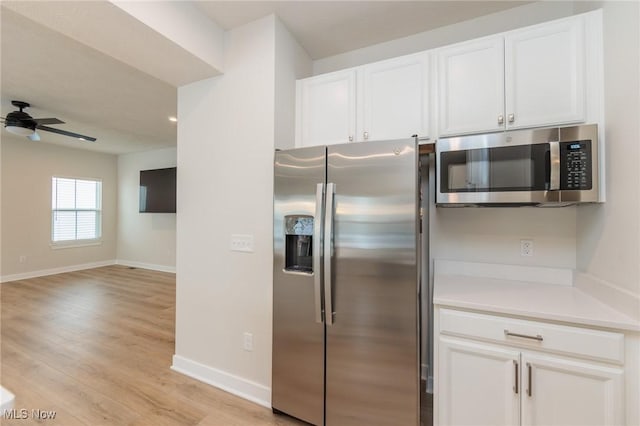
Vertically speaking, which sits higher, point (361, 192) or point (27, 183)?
point (27, 183)

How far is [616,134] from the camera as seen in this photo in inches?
54.8

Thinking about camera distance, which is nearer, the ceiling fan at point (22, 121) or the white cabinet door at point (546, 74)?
the white cabinet door at point (546, 74)

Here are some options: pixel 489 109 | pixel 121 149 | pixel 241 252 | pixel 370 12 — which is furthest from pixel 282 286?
pixel 121 149

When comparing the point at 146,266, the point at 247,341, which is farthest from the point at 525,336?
the point at 146,266

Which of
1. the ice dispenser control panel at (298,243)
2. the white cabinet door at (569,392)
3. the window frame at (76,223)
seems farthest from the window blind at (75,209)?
the white cabinet door at (569,392)

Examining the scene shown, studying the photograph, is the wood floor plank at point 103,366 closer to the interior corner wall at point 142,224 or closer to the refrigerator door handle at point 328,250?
the refrigerator door handle at point 328,250

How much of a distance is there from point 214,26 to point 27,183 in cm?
604

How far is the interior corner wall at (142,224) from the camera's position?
6.20m

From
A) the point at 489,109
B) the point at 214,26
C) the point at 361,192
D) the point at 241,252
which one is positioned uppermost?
the point at 214,26

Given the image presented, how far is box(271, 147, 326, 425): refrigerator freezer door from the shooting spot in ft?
5.67

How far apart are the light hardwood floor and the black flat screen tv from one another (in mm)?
2067

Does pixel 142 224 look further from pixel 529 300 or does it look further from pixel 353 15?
pixel 529 300

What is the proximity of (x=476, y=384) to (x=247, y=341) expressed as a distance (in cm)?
153

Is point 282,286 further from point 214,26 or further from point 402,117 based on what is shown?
point 214,26
